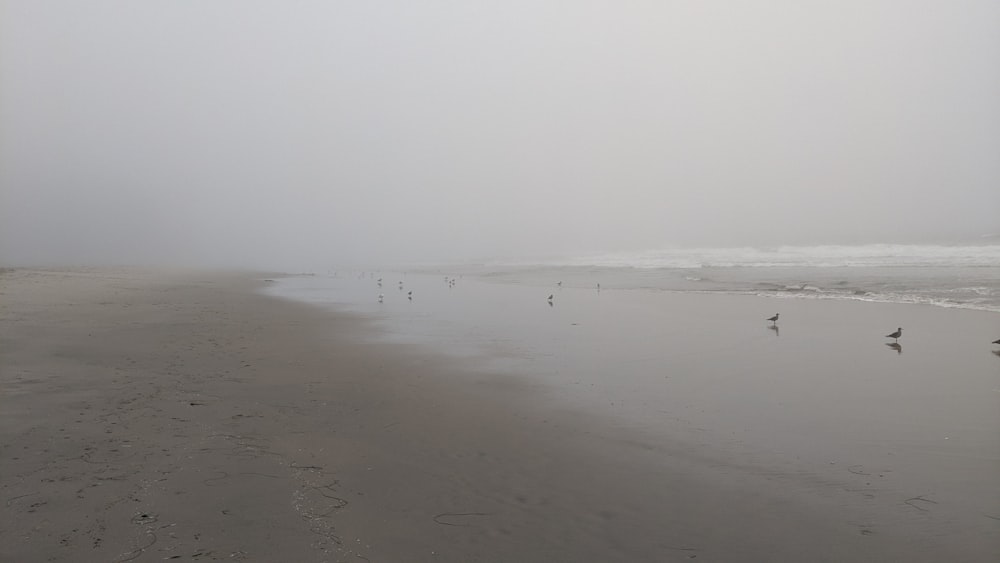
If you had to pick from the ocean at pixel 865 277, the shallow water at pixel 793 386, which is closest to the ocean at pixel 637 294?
the ocean at pixel 865 277

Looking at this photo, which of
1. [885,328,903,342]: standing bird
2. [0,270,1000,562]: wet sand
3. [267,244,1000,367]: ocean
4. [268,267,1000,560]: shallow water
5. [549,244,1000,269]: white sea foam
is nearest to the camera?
[0,270,1000,562]: wet sand

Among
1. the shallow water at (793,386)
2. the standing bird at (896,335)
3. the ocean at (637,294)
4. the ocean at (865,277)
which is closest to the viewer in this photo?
the shallow water at (793,386)

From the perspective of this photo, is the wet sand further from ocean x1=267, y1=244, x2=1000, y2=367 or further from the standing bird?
ocean x1=267, y1=244, x2=1000, y2=367

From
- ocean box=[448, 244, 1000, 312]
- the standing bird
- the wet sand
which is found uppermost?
ocean box=[448, 244, 1000, 312]

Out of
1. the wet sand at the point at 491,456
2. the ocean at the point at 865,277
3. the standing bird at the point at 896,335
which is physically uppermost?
the ocean at the point at 865,277

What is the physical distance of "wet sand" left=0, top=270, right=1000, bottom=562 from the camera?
356 centimetres

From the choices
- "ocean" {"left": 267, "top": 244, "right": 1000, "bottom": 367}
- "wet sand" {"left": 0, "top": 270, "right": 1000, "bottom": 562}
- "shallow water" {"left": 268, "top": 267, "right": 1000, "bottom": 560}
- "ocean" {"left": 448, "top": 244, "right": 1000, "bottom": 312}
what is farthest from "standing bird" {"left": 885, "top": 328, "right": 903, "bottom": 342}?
"ocean" {"left": 448, "top": 244, "right": 1000, "bottom": 312}

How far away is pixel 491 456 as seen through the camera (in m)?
5.27

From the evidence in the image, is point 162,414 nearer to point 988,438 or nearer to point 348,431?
point 348,431

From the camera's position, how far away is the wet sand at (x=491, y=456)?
3557mm

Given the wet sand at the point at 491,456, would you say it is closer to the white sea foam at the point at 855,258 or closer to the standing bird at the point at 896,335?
the standing bird at the point at 896,335

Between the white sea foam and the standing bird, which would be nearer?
the standing bird

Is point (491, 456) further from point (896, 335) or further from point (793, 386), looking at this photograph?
point (896, 335)

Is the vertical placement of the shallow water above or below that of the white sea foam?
below
